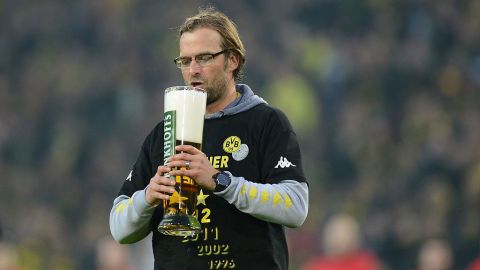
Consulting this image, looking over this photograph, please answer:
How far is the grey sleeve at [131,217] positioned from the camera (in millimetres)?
3672

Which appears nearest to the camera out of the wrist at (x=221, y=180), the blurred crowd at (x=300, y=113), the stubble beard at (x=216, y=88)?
the wrist at (x=221, y=180)

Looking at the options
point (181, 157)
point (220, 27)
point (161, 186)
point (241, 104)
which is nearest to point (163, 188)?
point (161, 186)

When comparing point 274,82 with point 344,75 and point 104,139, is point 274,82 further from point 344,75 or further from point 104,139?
point 104,139

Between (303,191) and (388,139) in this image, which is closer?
(303,191)

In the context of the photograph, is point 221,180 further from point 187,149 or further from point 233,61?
point 233,61

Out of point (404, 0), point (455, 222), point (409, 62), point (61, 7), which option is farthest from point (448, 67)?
point (61, 7)

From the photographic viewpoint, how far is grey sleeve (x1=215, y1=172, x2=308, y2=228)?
3.54 meters

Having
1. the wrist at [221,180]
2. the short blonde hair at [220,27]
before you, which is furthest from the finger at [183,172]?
the short blonde hair at [220,27]

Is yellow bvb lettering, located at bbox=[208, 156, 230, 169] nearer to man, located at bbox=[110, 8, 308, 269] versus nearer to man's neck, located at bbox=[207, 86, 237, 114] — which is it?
man, located at bbox=[110, 8, 308, 269]

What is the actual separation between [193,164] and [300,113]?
7342 mm

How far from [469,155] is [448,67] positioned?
4.26 ft

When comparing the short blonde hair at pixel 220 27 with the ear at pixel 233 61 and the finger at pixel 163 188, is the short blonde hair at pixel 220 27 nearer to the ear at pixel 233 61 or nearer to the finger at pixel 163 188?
the ear at pixel 233 61

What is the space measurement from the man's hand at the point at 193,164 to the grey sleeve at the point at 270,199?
0.10 meters

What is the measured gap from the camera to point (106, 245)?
938 centimetres
